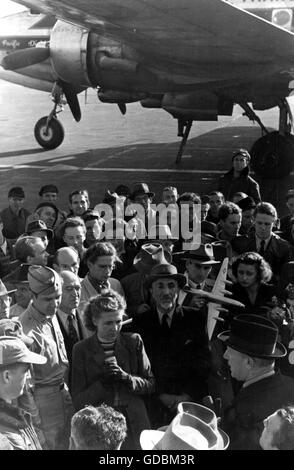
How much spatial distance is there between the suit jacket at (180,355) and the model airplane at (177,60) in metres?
6.32

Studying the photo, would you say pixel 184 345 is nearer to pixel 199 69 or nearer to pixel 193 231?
pixel 193 231

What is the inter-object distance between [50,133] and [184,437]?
38.3 feet

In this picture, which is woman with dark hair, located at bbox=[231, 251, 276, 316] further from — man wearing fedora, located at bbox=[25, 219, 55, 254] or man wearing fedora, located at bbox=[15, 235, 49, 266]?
man wearing fedora, located at bbox=[25, 219, 55, 254]

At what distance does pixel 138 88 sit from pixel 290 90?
8.69ft

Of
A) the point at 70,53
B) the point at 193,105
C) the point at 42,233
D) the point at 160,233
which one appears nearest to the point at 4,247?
the point at 42,233

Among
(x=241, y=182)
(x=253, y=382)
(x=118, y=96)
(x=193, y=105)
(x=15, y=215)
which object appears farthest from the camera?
(x=118, y=96)

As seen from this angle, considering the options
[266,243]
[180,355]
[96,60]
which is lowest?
[180,355]

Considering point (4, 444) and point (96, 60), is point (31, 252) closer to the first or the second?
point (4, 444)

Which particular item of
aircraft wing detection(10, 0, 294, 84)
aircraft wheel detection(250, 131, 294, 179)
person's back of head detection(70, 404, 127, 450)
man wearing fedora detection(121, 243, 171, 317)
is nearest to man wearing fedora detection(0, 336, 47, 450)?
person's back of head detection(70, 404, 127, 450)

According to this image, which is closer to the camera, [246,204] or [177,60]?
[246,204]

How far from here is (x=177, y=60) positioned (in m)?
11.6

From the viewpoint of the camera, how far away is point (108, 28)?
430 inches

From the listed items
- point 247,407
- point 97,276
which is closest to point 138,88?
point 97,276

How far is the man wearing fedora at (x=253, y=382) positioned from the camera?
381cm
